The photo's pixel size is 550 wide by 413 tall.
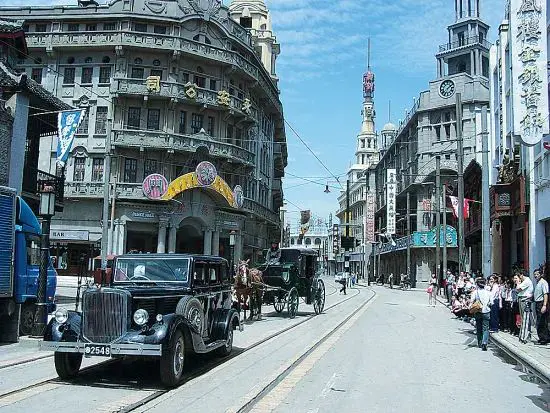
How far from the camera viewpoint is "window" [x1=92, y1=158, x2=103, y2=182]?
4138cm

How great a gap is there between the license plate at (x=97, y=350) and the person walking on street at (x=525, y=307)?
12079mm

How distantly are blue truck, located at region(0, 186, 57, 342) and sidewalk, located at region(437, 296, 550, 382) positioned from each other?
474 inches

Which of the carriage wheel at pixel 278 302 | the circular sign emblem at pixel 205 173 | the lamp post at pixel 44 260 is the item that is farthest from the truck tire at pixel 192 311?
the circular sign emblem at pixel 205 173

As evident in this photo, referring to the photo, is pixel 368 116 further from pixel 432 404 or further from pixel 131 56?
pixel 432 404

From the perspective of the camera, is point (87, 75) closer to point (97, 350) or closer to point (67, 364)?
point (67, 364)

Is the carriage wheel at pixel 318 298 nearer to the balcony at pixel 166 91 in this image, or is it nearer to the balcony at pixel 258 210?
the balcony at pixel 166 91

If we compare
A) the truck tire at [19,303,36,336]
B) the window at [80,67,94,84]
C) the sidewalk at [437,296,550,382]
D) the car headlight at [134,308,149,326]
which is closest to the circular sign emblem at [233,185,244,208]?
the window at [80,67,94,84]

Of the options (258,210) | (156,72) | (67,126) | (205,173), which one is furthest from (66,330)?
(258,210)

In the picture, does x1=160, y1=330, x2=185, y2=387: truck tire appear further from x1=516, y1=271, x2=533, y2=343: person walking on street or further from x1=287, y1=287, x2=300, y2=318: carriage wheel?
x1=287, y1=287, x2=300, y2=318: carriage wheel

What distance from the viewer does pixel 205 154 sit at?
43531 mm

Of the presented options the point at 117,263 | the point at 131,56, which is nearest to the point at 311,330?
the point at 117,263

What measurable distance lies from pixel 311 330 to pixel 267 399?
9.84 meters

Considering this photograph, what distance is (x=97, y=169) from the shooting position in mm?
41625

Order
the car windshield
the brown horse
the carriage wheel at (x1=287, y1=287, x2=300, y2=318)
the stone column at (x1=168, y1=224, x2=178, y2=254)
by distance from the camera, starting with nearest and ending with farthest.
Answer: the car windshield, the brown horse, the carriage wheel at (x1=287, y1=287, x2=300, y2=318), the stone column at (x1=168, y1=224, x2=178, y2=254)
